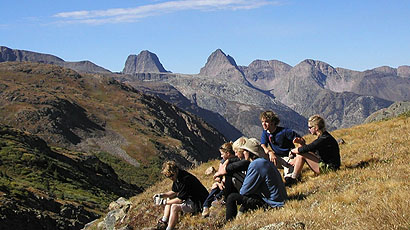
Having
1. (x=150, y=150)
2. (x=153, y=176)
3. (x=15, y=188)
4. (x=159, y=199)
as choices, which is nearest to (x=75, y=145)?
(x=150, y=150)

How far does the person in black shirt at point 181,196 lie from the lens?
1284 centimetres

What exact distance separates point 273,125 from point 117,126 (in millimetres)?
172200

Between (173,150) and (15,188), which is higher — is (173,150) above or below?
below

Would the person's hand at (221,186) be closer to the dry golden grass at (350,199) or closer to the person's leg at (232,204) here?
the dry golden grass at (350,199)

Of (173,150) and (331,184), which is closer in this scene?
(331,184)

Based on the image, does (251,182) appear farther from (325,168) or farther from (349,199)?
(325,168)

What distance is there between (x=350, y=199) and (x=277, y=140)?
15.5 ft

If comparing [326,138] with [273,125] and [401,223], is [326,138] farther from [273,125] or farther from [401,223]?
[401,223]

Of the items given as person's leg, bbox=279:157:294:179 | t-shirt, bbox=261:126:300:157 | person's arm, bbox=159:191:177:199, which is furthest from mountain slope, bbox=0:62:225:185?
person's leg, bbox=279:157:294:179

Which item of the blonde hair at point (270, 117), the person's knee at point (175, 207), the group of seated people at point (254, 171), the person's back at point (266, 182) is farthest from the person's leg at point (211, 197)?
the blonde hair at point (270, 117)

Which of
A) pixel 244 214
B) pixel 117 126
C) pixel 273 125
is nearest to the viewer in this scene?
pixel 244 214

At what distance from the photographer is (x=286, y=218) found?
8.68 m

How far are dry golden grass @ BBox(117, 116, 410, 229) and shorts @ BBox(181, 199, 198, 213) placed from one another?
26cm

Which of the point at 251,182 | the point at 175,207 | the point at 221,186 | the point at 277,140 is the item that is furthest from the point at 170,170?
the point at 277,140
